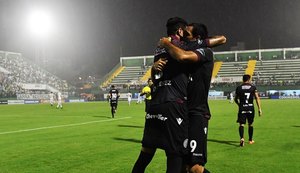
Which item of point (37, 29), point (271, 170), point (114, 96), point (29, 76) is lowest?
point (271, 170)

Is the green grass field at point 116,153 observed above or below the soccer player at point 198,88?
below

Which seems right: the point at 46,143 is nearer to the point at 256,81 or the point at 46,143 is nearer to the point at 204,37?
the point at 204,37

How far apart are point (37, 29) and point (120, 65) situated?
27604 millimetres

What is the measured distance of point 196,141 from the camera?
4656 millimetres

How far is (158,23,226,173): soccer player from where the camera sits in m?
4.65

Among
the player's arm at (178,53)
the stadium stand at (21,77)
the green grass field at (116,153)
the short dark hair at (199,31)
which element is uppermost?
the stadium stand at (21,77)

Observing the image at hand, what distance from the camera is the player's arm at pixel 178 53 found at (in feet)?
14.6

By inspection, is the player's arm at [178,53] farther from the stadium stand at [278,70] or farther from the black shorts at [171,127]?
the stadium stand at [278,70]

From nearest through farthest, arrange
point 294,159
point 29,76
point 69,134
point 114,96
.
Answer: point 294,159 < point 69,134 < point 114,96 < point 29,76

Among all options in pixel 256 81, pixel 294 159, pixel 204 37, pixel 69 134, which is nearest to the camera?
pixel 204 37

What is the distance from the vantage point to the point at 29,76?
82.8 meters

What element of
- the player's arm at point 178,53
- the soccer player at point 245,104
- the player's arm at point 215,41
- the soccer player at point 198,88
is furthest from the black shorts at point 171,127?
the soccer player at point 245,104

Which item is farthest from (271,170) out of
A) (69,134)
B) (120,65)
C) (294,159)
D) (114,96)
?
(120,65)

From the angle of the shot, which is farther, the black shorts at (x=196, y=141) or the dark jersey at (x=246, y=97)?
the dark jersey at (x=246, y=97)
